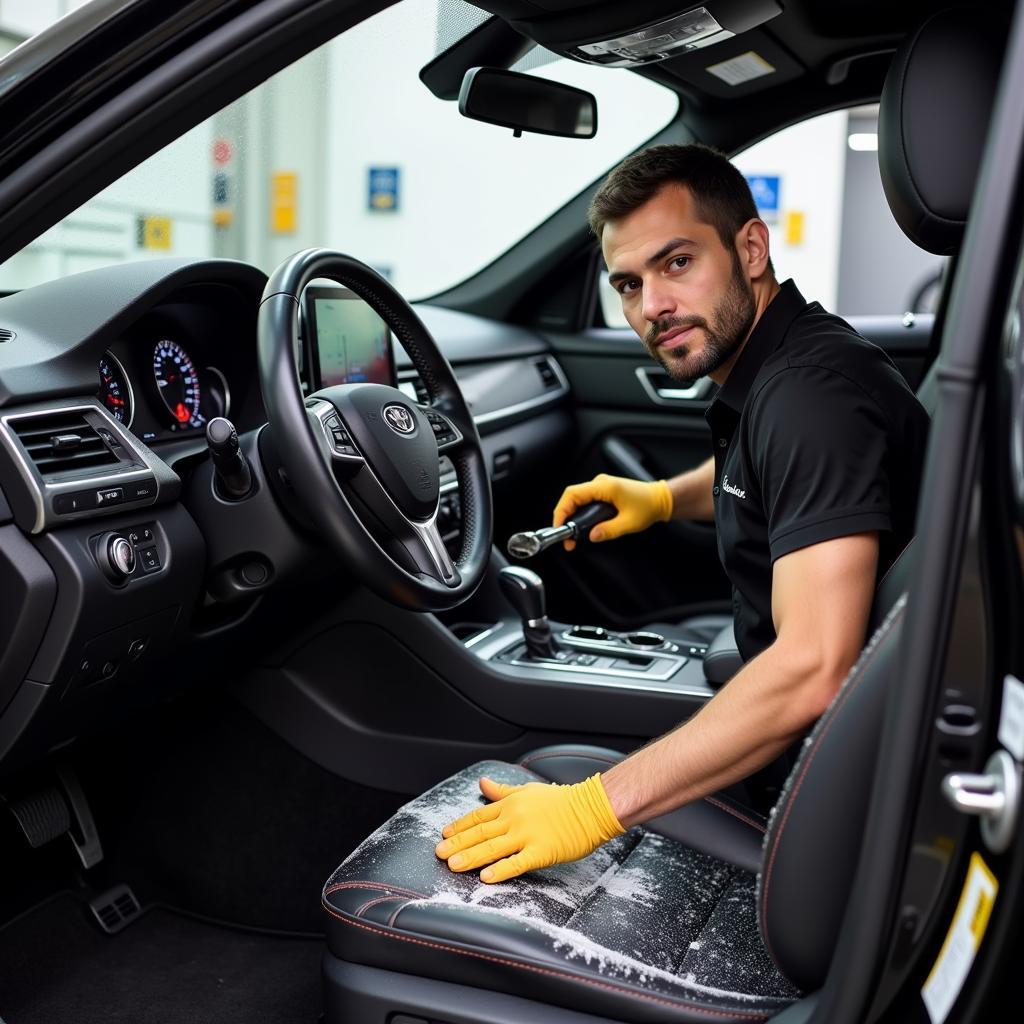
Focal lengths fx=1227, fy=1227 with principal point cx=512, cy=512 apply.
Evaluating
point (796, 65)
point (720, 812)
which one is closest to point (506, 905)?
point (720, 812)

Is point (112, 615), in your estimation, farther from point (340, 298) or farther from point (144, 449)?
point (340, 298)

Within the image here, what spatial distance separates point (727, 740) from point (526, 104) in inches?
38.3

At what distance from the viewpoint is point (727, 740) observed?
4.18 feet

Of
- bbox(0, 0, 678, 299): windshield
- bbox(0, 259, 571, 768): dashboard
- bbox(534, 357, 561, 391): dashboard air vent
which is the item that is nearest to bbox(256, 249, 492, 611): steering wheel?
bbox(0, 259, 571, 768): dashboard

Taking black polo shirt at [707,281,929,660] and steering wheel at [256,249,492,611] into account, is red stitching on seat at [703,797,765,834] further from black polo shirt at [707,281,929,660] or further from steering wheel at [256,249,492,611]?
steering wheel at [256,249,492,611]

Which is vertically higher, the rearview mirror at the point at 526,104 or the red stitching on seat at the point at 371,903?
the rearview mirror at the point at 526,104

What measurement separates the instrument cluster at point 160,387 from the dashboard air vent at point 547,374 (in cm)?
122

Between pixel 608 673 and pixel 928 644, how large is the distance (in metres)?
1.23

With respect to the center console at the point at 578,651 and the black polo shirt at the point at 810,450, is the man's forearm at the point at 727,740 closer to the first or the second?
the black polo shirt at the point at 810,450

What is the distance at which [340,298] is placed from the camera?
2057 mm

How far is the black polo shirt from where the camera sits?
124cm

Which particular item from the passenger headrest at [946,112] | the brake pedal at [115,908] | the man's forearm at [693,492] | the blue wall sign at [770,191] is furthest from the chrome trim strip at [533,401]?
the blue wall sign at [770,191]

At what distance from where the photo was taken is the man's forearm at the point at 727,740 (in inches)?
48.1

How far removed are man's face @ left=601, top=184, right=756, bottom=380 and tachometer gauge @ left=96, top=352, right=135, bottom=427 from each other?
28.4 inches
